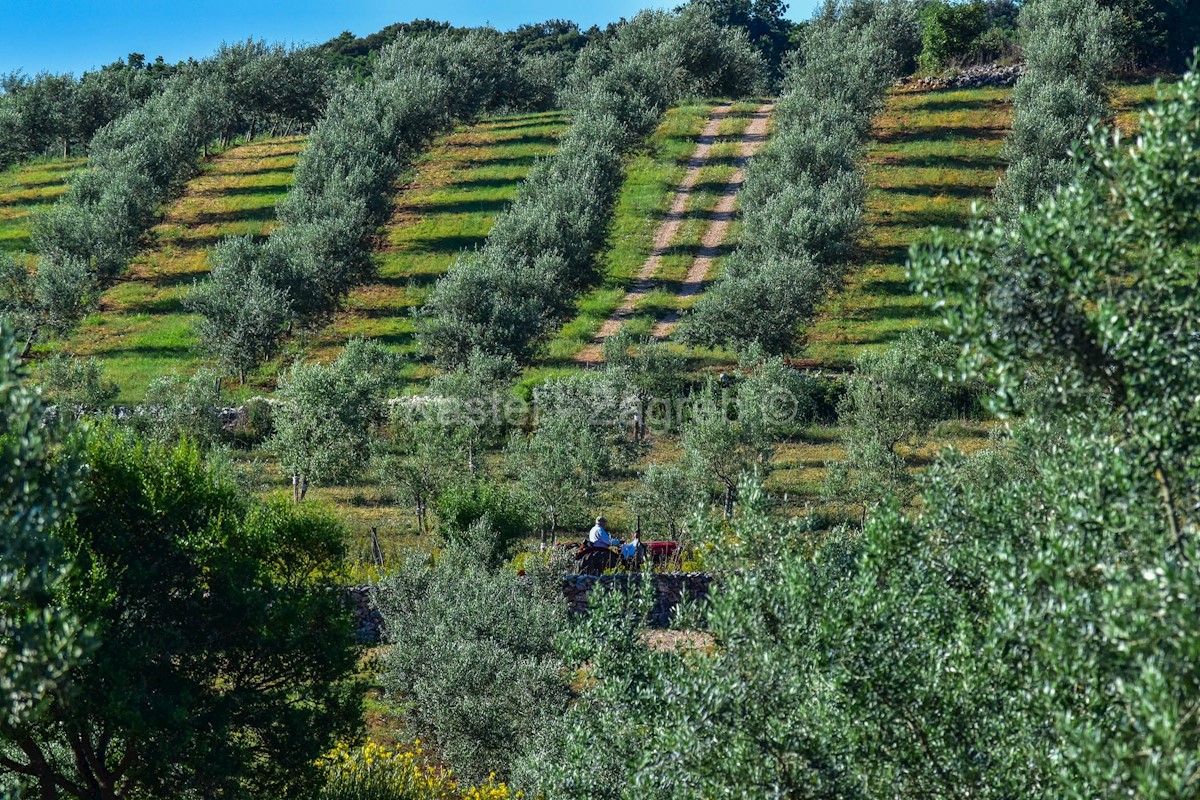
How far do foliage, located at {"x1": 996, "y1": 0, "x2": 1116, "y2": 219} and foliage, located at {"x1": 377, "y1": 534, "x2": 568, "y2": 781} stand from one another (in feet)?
119

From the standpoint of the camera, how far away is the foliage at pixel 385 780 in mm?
18906

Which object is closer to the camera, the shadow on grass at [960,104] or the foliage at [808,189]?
the foliage at [808,189]

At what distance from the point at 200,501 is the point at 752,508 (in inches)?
384

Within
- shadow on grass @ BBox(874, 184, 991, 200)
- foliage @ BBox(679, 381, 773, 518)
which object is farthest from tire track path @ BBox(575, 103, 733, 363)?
foliage @ BBox(679, 381, 773, 518)

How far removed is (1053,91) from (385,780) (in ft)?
187

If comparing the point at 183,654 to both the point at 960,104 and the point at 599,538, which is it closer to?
the point at 599,538

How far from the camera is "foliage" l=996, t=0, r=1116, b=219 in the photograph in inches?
2254

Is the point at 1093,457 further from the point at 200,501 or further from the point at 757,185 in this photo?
the point at 757,185

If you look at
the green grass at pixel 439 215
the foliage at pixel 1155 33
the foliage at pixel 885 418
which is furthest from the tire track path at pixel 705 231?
the foliage at pixel 1155 33

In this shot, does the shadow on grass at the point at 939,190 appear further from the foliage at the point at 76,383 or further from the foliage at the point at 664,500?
the foliage at the point at 76,383

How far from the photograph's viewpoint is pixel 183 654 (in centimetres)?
1767

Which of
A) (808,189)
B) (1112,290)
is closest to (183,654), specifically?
(1112,290)

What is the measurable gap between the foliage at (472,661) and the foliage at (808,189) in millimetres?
25489

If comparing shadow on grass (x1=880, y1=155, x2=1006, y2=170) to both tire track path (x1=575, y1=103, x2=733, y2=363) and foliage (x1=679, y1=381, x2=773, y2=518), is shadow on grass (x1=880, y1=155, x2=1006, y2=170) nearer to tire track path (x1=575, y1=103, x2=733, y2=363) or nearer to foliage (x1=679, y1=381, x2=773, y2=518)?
tire track path (x1=575, y1=103, x2=733, y2=363)
